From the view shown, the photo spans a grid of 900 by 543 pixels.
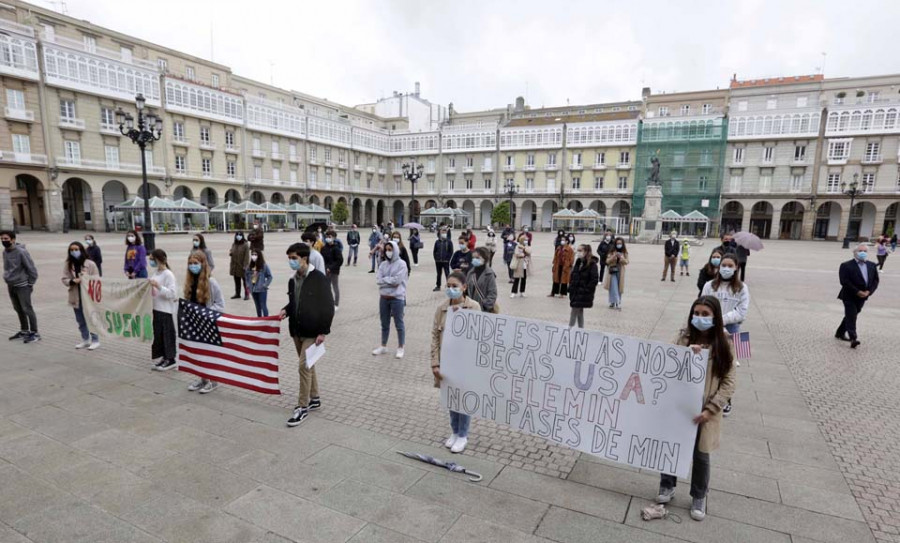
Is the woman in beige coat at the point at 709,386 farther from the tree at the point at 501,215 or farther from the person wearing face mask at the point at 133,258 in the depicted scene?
the tree at the point at 501,215

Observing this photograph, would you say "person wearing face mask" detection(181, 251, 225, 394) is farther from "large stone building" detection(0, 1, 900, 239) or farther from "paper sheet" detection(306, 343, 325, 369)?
"large stone building" detection(0, 1, 900, 239)

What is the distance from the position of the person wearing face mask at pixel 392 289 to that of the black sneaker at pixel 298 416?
8.09ft

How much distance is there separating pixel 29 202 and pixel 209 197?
1455cm

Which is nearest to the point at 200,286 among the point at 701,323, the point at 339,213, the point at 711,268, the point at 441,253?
the point at 701,323

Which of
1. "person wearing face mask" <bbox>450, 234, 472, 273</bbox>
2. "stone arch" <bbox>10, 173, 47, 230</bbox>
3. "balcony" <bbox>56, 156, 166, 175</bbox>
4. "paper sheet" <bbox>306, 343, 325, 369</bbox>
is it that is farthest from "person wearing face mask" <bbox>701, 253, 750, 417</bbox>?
"stone arch" <bbox>10, 173, 47, 230</bbox>

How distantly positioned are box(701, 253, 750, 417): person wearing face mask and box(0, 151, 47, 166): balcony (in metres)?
46.0

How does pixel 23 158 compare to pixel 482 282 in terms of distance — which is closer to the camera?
pixel 482 282

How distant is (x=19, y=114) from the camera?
3472 cm

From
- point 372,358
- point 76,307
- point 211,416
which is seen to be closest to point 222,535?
point 211,416

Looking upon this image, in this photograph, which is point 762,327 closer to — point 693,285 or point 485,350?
point 693,285

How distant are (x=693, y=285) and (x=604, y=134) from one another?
152ft

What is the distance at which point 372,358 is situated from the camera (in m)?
7.49

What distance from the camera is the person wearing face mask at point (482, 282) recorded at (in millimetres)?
6102

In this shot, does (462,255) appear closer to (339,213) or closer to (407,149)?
(339,213)
